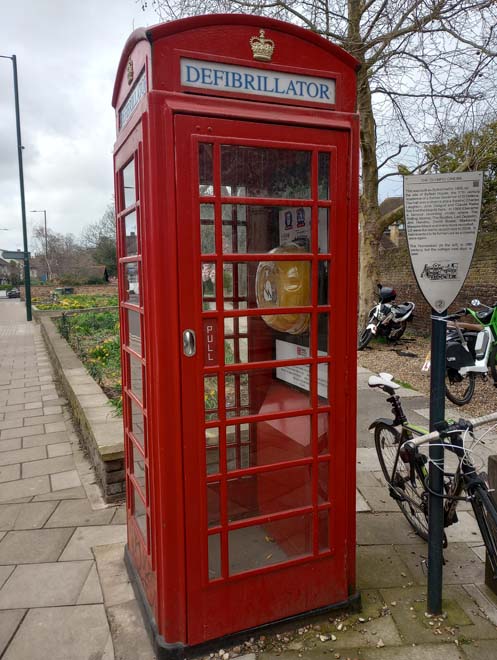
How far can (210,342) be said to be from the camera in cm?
210

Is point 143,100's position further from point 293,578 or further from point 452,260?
point 293,578

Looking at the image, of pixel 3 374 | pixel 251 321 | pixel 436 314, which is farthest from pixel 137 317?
pixel 3 374

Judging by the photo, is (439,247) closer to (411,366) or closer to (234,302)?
(234,302)

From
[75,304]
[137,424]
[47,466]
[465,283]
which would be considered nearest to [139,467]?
[137,424]

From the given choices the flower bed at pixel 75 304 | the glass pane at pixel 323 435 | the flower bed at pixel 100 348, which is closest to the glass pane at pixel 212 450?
the glass pane at pixel 323 435

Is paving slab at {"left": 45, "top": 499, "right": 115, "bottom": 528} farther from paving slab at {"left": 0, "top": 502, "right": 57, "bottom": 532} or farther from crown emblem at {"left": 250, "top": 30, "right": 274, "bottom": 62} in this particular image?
crown emblem at {"left": 250, "top": 30, "right": 274, "bottom": 62}

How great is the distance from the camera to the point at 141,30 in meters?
1.92

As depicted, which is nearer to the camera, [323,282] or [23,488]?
[323,282]

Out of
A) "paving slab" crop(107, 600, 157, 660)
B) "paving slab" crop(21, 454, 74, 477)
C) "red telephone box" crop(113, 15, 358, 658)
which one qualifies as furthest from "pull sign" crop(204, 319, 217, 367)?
"paving slab" crop(21, 454, 74, 477)

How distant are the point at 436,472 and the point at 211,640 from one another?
1299 mm

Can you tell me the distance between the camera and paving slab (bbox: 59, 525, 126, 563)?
3133 mm

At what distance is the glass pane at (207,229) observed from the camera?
79.9 inches

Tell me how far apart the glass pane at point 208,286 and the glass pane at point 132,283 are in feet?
1.28

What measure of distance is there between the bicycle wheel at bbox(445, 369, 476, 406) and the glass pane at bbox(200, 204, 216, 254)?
15.4ft
